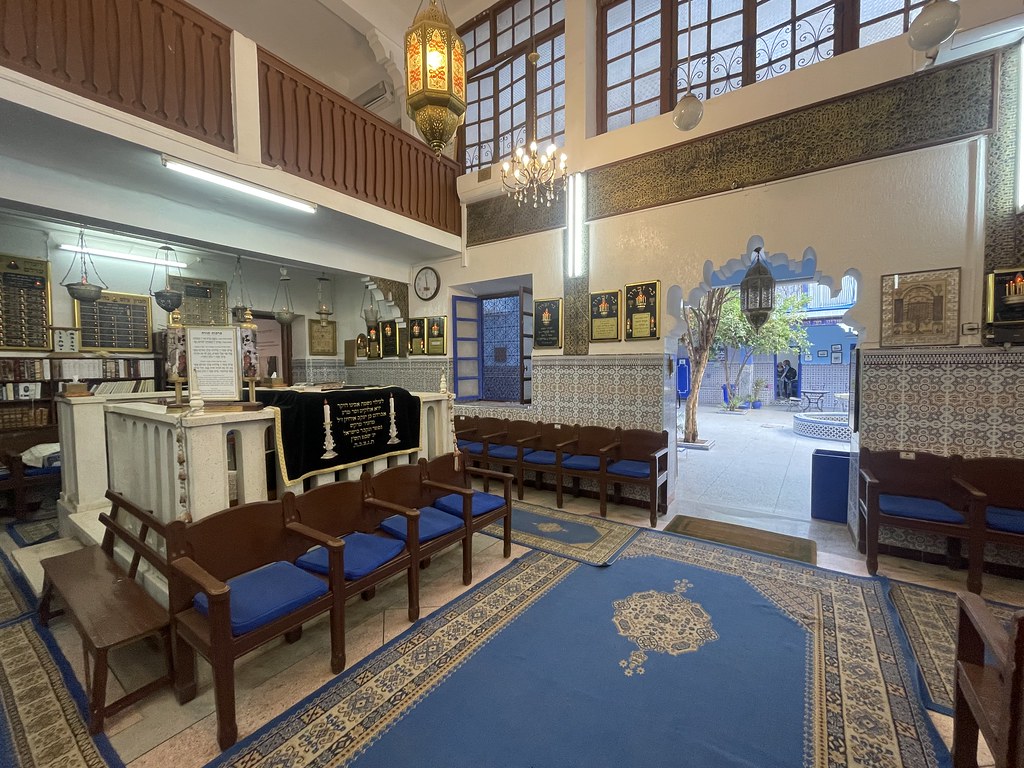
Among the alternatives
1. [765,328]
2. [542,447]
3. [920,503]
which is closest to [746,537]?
[920,503]

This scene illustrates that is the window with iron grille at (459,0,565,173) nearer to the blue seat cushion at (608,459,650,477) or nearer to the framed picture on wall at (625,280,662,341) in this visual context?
the framed picture on wall at (625,280,662,341)

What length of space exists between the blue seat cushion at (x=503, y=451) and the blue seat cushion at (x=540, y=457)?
13cm

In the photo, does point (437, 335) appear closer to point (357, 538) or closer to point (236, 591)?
point (357, 538)

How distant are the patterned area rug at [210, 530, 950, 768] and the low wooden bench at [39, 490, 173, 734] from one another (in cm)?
59

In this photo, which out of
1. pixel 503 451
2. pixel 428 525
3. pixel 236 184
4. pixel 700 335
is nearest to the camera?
pixel 428 525

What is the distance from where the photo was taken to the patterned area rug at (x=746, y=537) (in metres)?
3.38

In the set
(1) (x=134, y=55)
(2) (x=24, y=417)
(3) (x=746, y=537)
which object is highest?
(1) (x=134, y=55)

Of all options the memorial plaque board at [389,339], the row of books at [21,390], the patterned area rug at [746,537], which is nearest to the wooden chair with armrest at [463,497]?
the patterned area rug at [746,537]

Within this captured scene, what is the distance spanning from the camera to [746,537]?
3.68 m

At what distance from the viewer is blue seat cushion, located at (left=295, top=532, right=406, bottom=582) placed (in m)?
2.19

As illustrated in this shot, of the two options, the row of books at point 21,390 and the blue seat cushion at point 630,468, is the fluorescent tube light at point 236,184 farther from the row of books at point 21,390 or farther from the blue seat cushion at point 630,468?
the blue seat cushion at point 630,468

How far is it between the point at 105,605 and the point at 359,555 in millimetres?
1125

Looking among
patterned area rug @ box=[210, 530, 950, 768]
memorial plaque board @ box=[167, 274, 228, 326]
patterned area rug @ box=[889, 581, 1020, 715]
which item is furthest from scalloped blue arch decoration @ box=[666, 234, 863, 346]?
memorial plaque board @ box=[167, 274, 228, 326]

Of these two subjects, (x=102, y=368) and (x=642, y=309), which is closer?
(x=642, y=309)
